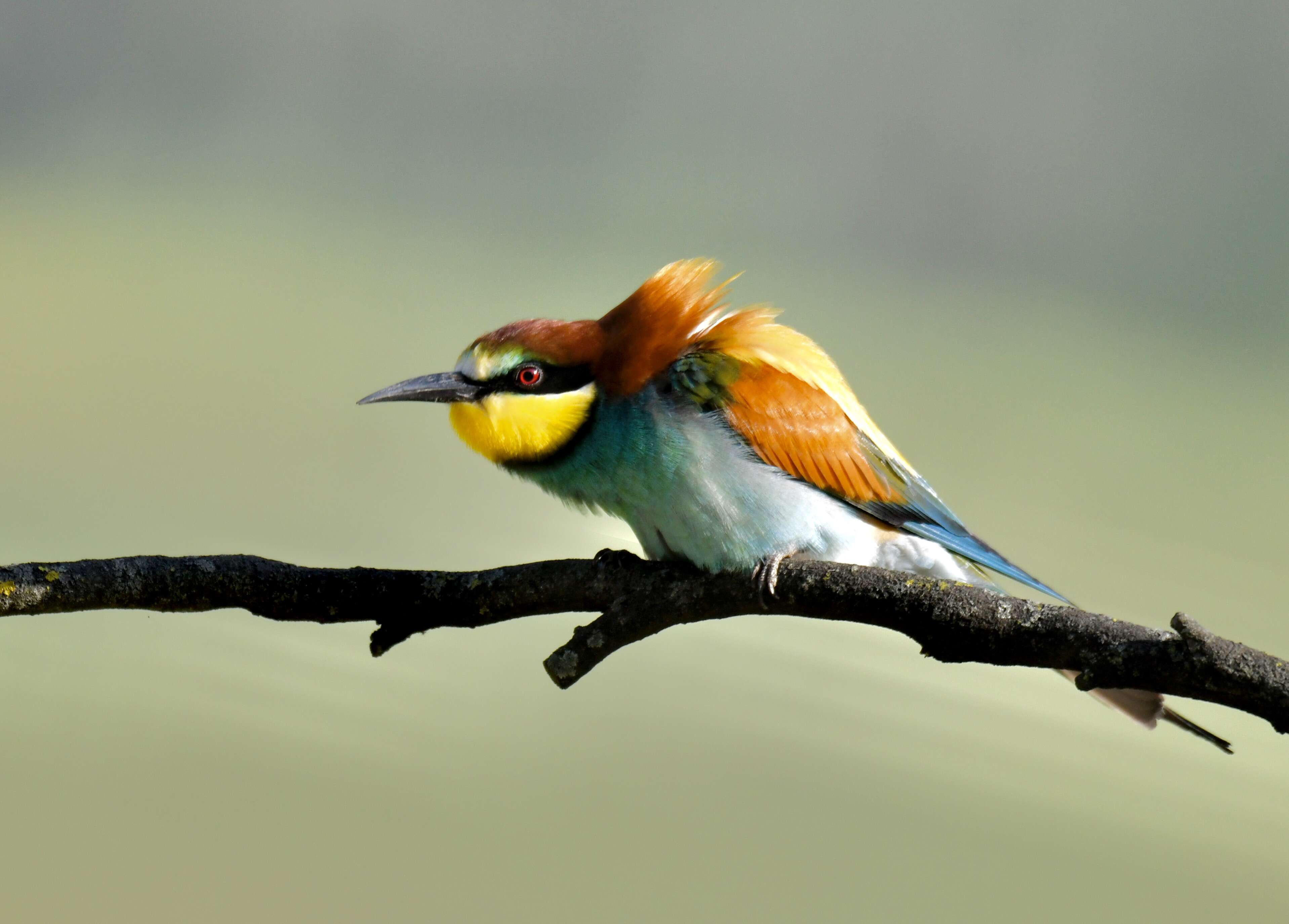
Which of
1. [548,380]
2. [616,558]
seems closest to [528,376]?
[548,380]

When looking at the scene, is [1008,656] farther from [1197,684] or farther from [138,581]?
[138,581]

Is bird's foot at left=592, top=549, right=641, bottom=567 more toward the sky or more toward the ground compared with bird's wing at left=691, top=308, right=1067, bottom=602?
more toward the ground

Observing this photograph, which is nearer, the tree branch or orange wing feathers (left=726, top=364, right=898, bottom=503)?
the tree branch

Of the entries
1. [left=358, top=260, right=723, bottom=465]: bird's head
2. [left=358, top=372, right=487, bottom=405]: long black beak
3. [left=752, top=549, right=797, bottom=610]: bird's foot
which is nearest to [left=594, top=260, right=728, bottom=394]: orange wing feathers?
[left=358, top=260, right=723, bottom=465]: bird's head

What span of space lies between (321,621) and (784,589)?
22.9 inches

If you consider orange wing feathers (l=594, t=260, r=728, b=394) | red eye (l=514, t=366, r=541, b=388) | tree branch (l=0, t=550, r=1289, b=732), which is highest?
orange wing feathers (l=594, t=260, r=728, b=394)

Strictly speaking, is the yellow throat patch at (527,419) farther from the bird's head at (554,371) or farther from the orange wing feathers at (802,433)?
the orange wing feathers at (802,433)

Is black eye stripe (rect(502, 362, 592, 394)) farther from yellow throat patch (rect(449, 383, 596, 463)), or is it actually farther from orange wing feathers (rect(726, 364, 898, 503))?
orange wing feathers (rect(726, 364, 898, 503))

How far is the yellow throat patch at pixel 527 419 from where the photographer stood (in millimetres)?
1385

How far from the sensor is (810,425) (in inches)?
57.2

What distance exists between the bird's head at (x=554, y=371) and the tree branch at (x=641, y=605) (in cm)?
18

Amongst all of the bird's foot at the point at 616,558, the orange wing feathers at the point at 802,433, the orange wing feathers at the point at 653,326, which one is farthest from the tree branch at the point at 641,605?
the orange wing feathers at the point at 653,326

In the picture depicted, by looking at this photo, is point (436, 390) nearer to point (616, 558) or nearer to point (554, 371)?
point (554, 371)

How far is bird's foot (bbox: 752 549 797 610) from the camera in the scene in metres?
1.37
